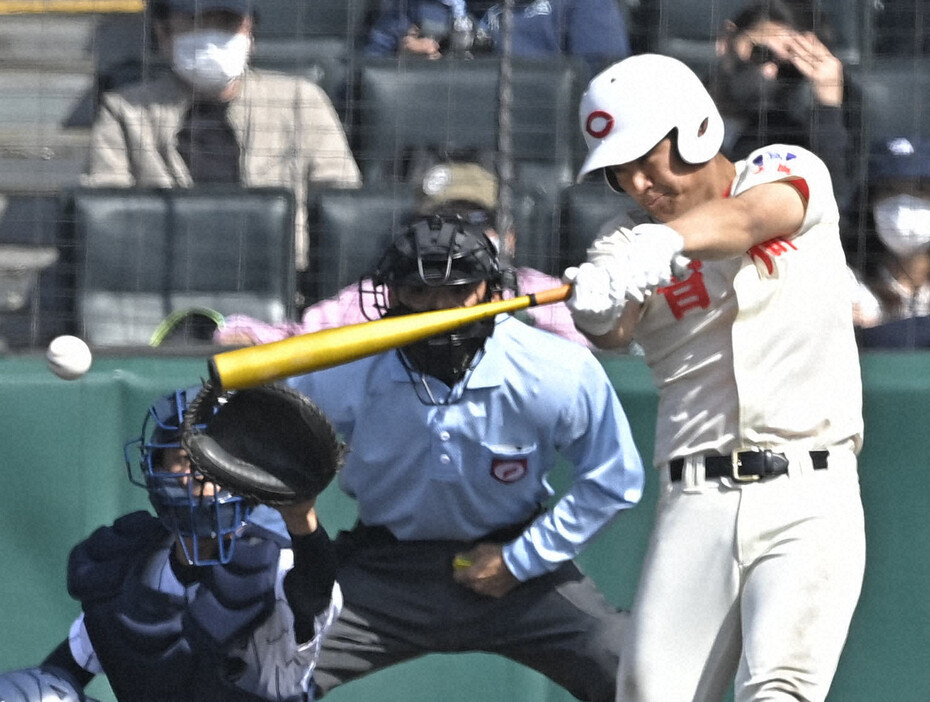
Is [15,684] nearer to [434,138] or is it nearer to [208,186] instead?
[208,186]

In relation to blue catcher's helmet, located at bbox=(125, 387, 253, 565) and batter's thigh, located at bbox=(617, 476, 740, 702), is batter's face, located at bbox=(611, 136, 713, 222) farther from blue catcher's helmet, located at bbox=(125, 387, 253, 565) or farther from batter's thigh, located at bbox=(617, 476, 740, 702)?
blue catcher's helmet, located at bbox=(125, 387, 253, 565)

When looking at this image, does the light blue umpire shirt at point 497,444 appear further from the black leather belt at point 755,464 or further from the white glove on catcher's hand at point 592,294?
the white glove on catcher's hand at point 592,294

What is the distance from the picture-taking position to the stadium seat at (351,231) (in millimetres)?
4902

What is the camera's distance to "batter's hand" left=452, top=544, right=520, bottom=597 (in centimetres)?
418

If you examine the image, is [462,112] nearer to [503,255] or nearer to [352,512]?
[503,255]

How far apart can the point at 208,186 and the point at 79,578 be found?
1475 mm

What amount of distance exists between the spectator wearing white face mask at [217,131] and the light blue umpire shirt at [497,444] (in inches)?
42.0

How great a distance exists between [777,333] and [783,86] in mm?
1915

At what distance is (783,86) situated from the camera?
5082 millimetres

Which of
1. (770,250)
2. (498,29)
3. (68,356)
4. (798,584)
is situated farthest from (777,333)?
(498,29)

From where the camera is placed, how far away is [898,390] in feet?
14.7

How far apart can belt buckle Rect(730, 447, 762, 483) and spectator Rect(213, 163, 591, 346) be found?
1.20 meters

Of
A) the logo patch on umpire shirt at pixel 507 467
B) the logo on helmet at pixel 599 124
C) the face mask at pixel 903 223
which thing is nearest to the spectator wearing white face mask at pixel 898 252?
the face mask at pixel 903 223

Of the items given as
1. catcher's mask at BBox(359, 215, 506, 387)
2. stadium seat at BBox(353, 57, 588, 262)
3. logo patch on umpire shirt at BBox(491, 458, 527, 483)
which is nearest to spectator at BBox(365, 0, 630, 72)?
stadium seat at BBox(353, 57, 588, 262)
